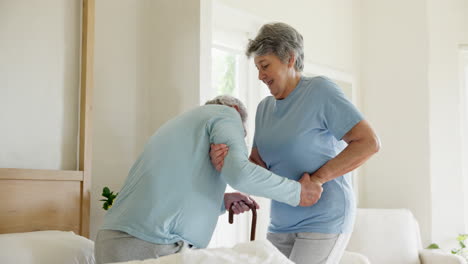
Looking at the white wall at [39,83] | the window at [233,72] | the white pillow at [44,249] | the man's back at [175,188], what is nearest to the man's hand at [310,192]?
the man's back at [175,188]

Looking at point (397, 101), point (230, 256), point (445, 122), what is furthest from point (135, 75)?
point (445, 122)

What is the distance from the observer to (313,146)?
1796 mm

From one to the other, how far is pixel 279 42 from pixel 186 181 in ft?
2.07

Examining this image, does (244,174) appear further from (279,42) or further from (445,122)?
(445,122)

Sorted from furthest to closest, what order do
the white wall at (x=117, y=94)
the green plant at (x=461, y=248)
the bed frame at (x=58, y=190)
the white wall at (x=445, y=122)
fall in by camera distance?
1. the white wall at (x=445, y=122)
2. the green plant at (x=461, y=248)
3. the white wall at (x=117, y=94)
4. the bed frame at (x=58, y=190)

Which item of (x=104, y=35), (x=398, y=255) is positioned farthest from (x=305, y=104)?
(x=398, y=255)

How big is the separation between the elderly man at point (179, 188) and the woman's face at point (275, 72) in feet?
1.05

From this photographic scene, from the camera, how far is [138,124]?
2992mm

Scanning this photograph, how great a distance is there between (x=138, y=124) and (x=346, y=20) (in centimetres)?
238

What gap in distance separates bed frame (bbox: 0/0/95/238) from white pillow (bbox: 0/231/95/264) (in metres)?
0.22

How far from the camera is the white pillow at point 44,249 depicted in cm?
179

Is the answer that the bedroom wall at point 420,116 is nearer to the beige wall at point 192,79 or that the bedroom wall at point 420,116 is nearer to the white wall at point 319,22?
the beige wall at point 192,79

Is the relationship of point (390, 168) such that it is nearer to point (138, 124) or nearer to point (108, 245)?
point (138, 124)

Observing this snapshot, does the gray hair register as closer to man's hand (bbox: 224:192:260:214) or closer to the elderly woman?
the elderly woman
